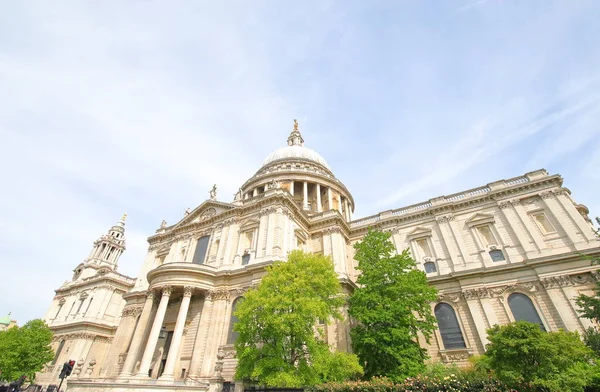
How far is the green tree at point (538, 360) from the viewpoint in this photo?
39.0 ft

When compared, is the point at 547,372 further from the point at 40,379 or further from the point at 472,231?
the point at 40,379

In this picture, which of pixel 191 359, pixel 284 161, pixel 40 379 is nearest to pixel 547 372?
pixel 191 359

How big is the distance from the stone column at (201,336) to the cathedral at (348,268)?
0.08 meters

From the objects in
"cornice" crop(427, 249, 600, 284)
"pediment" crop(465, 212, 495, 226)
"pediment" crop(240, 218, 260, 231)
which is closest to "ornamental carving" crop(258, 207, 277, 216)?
"pediment" crop(240, 218, 260, 231)

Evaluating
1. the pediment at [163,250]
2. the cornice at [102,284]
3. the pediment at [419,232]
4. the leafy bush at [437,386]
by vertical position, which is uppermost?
the cornice at [102,284]

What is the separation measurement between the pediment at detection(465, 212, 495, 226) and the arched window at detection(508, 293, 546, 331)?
6.76 meters

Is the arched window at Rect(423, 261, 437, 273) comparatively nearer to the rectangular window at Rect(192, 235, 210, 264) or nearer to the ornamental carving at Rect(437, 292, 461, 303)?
the ornamental carving at Rect(437, 292, 461, 303)

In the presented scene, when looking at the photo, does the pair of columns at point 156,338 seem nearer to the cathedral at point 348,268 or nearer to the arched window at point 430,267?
the cathedral at point 348,268

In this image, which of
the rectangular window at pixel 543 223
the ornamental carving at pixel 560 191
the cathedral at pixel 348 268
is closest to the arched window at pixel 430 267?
the cathedral at pixel 348 268

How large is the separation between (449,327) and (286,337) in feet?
47.5

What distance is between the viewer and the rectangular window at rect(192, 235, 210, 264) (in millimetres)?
30391

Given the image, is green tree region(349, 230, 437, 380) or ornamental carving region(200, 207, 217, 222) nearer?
green tree region(349, 230, 437, 380)

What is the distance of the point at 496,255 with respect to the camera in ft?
83.0

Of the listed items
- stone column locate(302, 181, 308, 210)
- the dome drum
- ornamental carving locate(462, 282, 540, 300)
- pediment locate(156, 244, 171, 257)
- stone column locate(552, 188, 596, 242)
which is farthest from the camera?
the dome drum
